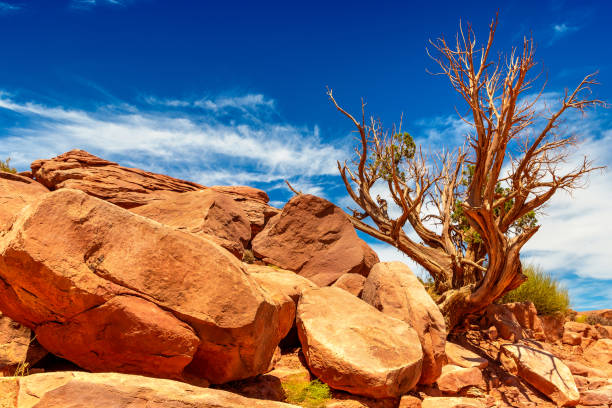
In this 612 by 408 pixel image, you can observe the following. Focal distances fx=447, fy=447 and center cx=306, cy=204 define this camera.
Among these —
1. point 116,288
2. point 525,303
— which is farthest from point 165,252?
point 525,303

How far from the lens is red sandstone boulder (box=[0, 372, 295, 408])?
322 centimetres

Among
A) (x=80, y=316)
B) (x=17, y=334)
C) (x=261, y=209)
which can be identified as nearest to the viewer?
(x=80, y=316)

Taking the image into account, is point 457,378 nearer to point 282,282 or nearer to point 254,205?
point 282,282

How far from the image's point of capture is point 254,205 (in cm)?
1370

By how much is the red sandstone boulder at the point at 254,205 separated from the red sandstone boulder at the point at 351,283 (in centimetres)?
432

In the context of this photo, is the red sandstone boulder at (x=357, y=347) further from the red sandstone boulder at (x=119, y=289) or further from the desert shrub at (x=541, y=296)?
the desert shrub at (x=541, y=296)

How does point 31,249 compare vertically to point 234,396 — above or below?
above

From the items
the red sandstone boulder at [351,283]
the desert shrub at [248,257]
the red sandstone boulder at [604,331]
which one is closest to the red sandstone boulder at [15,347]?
the red sandstone boulder at [351,283]

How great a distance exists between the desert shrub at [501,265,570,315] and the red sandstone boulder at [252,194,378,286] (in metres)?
5.62

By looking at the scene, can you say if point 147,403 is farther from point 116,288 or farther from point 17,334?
point 17,334

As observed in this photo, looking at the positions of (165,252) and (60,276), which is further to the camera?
(165,252)

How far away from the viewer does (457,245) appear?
14.5m

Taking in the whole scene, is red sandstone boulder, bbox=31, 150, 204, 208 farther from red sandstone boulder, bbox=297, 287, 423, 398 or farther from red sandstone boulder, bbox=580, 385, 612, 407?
red sandstone boulder, bbox=580, 385, 612, 407

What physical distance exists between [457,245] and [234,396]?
39.8ft
